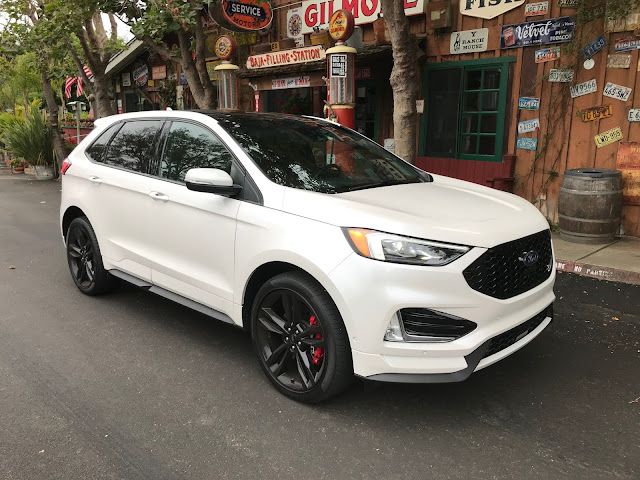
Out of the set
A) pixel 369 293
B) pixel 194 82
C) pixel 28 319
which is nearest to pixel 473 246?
pixel 369 293

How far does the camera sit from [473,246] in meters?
2.87

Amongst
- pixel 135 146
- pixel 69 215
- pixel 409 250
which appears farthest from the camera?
pixel 69 215

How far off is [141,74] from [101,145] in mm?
13334

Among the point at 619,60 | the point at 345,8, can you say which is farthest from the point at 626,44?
the point at 345,8

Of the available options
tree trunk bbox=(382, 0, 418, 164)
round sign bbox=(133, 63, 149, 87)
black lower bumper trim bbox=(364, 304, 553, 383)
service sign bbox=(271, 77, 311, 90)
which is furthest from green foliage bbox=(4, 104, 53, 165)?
black lower bumper trim bbox=(364, 304, 553, 383)

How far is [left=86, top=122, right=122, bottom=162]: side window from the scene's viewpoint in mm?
4954

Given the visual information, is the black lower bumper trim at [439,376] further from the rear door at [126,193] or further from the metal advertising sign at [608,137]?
the metal advertising sign at [608,137]

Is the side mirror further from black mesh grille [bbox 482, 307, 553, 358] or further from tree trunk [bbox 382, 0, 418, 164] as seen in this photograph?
tree trunk [bbox 382, 0, 418, 164]

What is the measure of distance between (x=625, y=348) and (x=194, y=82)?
348 inches

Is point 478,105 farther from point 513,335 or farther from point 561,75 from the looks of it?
point 513,335

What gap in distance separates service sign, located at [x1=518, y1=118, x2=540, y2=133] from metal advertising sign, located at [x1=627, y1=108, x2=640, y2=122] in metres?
1.20

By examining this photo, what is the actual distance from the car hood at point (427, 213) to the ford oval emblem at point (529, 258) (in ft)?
0.38

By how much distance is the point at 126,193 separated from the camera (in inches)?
176

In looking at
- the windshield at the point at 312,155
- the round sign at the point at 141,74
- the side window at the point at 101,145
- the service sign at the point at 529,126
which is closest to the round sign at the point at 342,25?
the service sign at the point at 529,126
